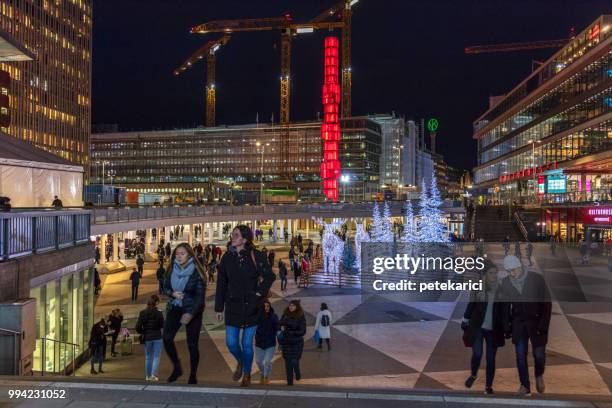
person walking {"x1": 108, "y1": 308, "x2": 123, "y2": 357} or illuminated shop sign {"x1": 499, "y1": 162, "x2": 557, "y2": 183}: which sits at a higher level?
illuminated shop sign {"x1": 499, "y1": 162, "x2": 557, "y2": 183}

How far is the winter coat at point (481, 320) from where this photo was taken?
774cm

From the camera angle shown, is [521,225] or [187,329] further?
[521,225]

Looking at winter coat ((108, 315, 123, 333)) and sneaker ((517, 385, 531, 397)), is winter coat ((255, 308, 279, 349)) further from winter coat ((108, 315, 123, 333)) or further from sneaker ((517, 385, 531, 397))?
winter coat ((108, 315, 123, 333))

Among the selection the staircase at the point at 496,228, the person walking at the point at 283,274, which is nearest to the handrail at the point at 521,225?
the staircase at the point at 496,228

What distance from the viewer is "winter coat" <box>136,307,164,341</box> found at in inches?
333

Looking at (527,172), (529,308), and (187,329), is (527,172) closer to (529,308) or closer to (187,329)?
(529,308)

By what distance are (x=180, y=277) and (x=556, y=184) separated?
54.0 m

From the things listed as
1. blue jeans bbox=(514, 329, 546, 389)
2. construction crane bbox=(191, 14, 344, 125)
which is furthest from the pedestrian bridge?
construction crane bbox=(191, 14, 344, 125)

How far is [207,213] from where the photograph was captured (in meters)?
46.6

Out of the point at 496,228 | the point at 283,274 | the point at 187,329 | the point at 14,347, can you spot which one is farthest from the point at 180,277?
the point at 496,228

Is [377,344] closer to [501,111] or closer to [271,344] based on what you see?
[271,344]

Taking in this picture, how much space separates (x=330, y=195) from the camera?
89938 millimetres

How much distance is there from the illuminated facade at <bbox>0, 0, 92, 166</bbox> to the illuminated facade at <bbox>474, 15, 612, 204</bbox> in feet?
273

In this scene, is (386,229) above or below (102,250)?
above
